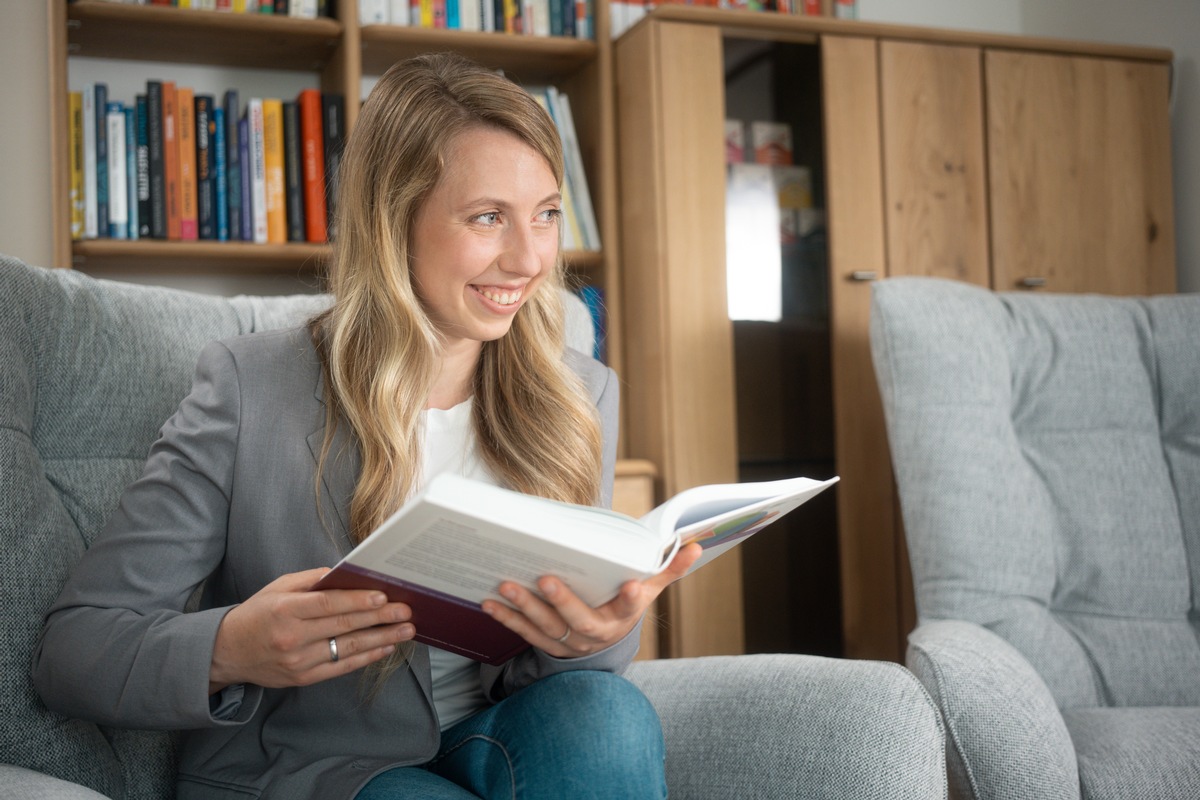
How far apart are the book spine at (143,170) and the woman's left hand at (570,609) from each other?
1.51 m

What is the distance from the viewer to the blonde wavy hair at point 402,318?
1125 mm

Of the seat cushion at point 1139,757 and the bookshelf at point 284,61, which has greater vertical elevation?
the bookshelf at point 284,61

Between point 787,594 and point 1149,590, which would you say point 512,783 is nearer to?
point 1149,590

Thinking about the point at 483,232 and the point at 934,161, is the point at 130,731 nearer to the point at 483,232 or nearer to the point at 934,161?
the point at 483,232

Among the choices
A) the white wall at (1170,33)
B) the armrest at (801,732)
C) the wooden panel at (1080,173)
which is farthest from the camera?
the white wall at (1170,33)

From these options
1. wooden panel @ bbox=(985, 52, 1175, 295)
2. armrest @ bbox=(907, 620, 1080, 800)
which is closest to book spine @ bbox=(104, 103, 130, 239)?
armrest @ bbox=(907, 620, 1080, 800)

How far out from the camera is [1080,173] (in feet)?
8.06

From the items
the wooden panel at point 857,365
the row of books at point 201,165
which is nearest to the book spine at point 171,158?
the row of books at point 201,165

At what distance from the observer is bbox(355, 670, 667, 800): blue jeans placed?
0.98m

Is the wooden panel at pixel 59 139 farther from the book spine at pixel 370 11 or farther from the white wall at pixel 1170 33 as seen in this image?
the white wall at pixel 1170 33

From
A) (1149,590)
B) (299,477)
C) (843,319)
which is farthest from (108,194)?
(1149,590)

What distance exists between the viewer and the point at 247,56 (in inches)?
90.8

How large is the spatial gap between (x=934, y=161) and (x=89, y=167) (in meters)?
1.65

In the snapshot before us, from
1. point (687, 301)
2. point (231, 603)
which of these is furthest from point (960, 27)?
point (231, 603)
